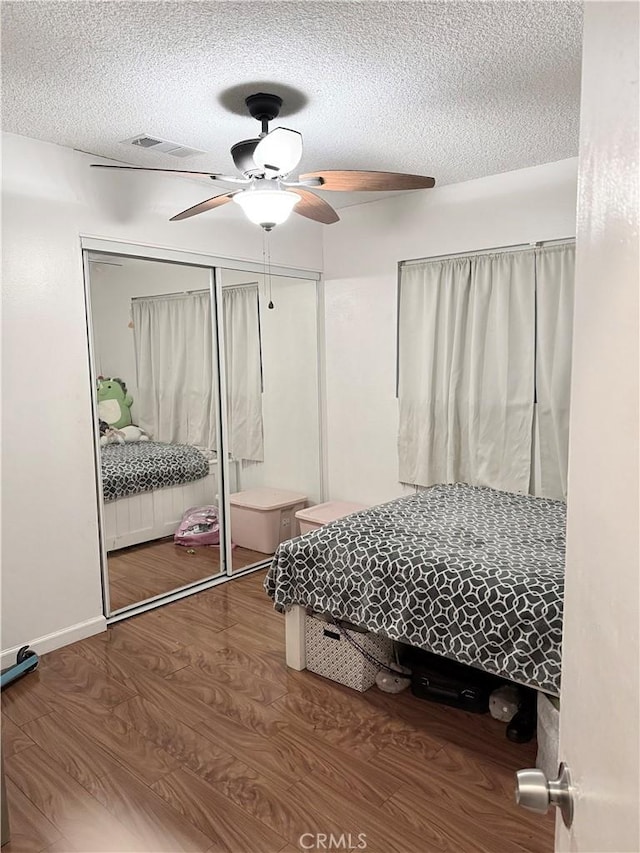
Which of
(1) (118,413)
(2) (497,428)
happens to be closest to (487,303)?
(2) (497,428)

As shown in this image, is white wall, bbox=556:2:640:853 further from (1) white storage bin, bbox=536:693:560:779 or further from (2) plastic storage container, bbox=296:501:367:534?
(2) plastic storage container, bbox=296:501:367:534

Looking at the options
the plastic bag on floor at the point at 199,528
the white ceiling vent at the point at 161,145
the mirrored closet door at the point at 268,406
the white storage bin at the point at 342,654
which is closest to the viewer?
the white storage bin at the point at 342,654

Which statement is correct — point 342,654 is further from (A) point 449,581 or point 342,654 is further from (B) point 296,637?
(A) point 449,581

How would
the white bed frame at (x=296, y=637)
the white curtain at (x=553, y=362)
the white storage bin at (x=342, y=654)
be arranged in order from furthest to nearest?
1. the white curtain at (x=553, y=362)
2. the white bed frame at (x=296, y=637)
3. the white storage bin at (x=342, y=654)

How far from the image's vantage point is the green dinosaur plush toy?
3512 millimetres

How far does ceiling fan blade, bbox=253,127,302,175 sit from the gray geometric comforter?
5.49ft

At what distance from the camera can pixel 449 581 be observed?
2.55m

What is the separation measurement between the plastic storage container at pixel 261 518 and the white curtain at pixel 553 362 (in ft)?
6.14

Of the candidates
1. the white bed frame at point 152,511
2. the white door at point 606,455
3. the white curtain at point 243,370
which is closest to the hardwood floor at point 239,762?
the white bed frame at point 152,511

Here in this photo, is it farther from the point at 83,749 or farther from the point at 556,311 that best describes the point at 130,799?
the point at 556,311

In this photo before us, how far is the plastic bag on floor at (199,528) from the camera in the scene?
13.5 ft

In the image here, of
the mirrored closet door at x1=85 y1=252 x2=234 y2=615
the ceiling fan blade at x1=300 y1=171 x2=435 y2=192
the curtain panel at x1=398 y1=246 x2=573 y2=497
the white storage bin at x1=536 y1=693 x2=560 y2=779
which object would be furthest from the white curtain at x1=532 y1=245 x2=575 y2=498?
the mirrored closet door at x1=85 y1=252 x2=234 y2=615

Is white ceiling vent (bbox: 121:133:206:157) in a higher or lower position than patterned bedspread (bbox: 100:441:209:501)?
higher

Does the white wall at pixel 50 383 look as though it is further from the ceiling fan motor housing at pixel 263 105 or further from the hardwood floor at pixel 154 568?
the ceiling fan motor housing at pixel 263 105
